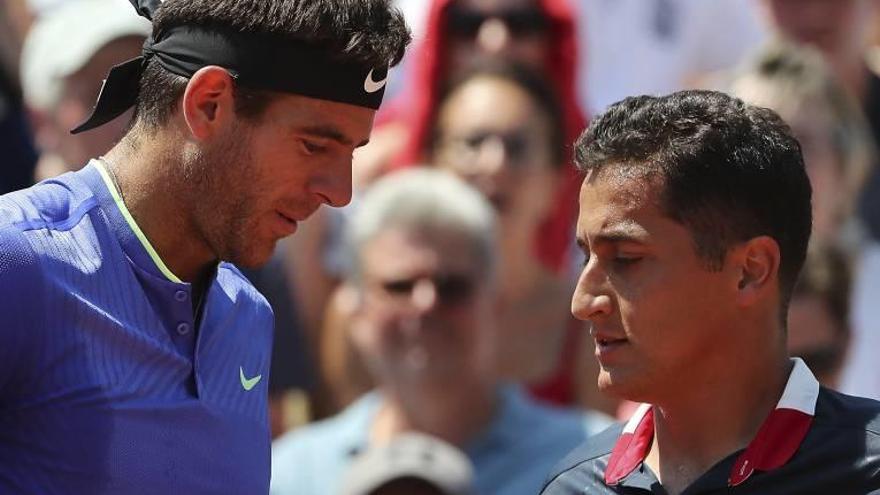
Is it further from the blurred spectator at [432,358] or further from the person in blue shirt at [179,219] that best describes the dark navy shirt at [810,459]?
the blurred spectator at [432,358]

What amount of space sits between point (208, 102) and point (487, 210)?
269cm

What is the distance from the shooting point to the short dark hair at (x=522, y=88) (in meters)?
6.38

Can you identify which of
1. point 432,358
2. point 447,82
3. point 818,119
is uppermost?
point 818,119

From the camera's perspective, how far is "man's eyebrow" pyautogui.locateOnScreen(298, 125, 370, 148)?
3254mm

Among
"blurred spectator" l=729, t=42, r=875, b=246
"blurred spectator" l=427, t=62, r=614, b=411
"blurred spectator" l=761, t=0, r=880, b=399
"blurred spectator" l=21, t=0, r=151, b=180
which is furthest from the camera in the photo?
"blurred spectator" l=761, t=0, r=880, b=399

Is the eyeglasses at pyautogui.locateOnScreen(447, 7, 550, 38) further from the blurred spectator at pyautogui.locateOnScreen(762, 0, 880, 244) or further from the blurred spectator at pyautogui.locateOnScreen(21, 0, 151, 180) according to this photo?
the blurred spectator at pyautogui.locateOnScreen(21, 0, 151, 180)

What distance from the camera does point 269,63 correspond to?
3217 millimetres

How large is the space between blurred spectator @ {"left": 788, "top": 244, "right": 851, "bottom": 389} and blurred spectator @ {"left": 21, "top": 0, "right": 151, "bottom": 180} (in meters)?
2.28

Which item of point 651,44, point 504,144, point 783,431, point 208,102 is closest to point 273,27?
point 208,102

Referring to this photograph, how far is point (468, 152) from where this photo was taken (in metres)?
6.33

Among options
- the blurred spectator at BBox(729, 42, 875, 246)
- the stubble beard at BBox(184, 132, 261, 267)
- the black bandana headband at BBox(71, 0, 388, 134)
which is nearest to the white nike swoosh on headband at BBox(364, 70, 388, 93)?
the black bandana headband at BBox(71, 0, 388, 134)

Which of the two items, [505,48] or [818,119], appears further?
[505,48]

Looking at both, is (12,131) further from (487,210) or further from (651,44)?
(651,44)

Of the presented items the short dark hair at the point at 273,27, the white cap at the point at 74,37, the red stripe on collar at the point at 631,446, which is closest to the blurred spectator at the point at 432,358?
the white cap at the point at 74,37
